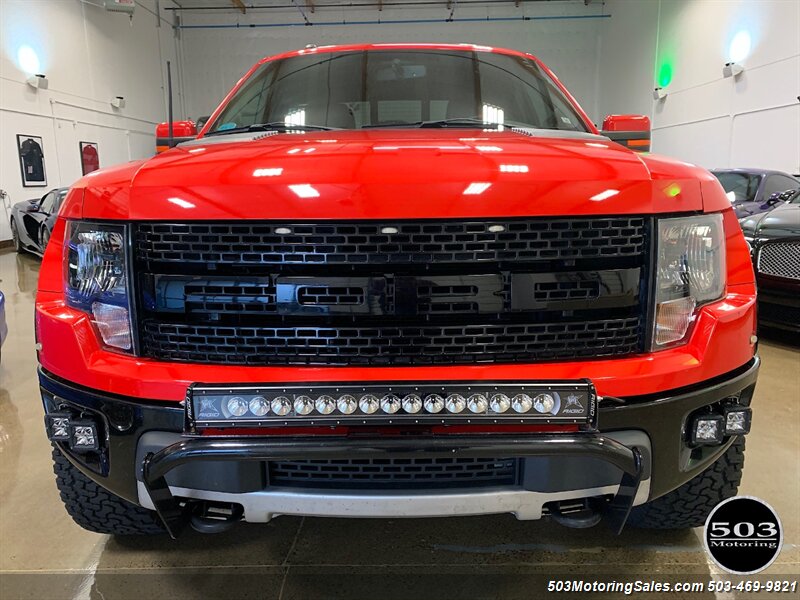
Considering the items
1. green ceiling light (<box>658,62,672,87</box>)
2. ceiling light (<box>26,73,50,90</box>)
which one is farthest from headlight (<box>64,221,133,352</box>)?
green ceiling light (<box>658,62,672,87</box>)

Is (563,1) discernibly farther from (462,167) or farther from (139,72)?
(462,167)

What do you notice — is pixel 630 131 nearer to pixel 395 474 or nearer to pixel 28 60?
pixel 395 474

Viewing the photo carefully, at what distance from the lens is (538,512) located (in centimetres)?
133

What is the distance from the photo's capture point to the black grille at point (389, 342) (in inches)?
50.5

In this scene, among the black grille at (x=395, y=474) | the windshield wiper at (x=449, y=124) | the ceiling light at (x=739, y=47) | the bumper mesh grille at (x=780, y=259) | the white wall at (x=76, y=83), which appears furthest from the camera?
the white wall at (x=76, y=83)

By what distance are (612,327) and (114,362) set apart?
118 cm

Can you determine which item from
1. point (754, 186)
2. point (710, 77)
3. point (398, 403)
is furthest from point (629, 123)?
point (710, 77)

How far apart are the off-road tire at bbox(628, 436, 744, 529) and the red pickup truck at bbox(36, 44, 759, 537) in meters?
0.29

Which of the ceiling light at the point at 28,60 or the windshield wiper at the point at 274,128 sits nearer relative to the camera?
the windshield wiper at the point at 274,128

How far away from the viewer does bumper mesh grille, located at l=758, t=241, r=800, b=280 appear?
13.3 ft

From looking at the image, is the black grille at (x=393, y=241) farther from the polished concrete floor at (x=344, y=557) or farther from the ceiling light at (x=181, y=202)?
the polished concrete floor at (x=344, y=557)

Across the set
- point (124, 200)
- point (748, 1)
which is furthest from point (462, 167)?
point (748, 1)

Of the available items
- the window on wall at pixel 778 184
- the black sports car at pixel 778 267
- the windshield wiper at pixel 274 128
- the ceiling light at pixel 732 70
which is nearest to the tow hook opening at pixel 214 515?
the windshield wiper at pixel 274 128

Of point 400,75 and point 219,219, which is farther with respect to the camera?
point 400,75
